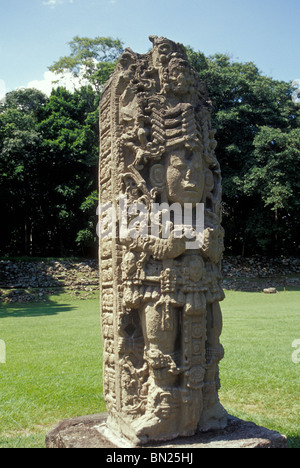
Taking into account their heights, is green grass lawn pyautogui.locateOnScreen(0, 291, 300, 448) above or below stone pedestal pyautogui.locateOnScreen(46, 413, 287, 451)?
below

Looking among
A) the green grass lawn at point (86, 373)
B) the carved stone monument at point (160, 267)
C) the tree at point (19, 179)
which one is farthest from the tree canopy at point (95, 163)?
the carved stone monument at point (160, 267)

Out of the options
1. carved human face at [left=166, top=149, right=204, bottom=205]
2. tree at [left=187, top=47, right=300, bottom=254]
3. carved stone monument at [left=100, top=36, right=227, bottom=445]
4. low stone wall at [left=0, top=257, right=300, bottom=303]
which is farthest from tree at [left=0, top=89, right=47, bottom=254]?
carved human face at [left=166, top=149, right=204, bottom=205]

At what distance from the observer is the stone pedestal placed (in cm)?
329

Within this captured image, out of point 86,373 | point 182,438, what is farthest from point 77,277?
point 182,438

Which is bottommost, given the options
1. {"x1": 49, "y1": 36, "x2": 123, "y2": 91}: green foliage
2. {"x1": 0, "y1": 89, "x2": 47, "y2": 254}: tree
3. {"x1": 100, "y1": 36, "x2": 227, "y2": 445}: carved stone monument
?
{"x1": 100, "y1": 36, "x2": 227, "y2": 445}: carved stone monument

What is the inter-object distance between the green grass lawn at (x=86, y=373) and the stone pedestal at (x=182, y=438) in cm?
59

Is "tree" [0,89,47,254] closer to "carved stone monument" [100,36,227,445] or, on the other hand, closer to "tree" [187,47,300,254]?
"tree" [187,47,300,254]

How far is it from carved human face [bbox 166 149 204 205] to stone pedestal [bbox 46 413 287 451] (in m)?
1.98

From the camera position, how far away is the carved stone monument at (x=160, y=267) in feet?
11.4

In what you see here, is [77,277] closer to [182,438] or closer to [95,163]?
[95,163]

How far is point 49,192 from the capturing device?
83.0ft

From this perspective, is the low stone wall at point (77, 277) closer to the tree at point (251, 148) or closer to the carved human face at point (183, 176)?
the tree at point (251, 148)

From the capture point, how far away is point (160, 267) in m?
3.58
